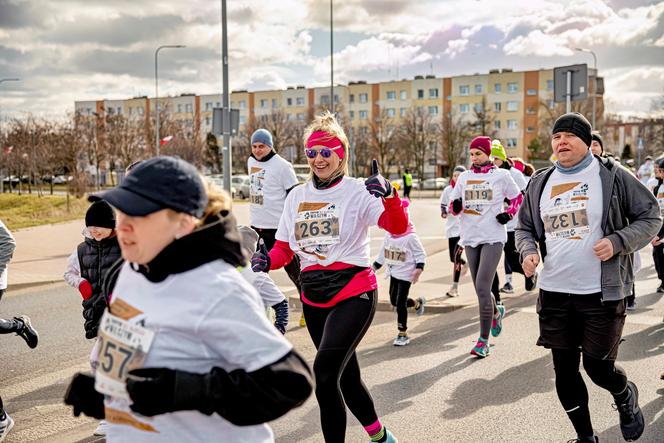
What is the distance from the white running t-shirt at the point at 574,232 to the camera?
4.20 meters

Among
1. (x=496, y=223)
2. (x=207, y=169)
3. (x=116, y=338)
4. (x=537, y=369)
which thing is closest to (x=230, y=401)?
(x=116, y=338)

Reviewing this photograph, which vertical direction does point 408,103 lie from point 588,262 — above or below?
above

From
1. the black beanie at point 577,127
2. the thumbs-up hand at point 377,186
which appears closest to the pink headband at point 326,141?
the thumbs-up hand at point 377,186

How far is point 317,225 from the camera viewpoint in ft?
13.7

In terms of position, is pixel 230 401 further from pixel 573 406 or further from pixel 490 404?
pixel 490 404

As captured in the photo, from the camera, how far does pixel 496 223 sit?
22.9 feet

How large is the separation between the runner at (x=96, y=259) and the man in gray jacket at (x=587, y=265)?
9.30 ft

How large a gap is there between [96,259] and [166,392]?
319 cm

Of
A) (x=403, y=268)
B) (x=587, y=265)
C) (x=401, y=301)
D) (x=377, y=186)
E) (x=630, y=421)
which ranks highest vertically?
(x=377, y=186)

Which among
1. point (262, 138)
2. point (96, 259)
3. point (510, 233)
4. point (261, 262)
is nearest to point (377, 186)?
point (261, 262)

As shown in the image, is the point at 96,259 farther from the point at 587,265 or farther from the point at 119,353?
the point at 587,265

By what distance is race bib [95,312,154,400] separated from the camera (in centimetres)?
205

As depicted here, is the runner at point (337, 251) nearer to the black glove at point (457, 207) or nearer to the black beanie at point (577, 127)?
the black beanie at point (577, 127)

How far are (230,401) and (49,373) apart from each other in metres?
5.11
